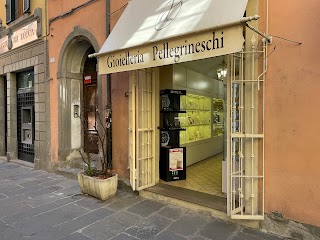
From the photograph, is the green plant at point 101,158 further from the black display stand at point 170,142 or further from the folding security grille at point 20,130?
the folding security grille at point 20,130

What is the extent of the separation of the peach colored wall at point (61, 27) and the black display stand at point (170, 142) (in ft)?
6.97

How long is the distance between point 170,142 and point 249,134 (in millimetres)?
2341

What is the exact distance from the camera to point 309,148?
319 cm

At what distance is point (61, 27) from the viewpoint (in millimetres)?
6758

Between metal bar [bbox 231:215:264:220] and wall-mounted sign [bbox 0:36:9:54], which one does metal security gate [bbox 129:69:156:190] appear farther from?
wall-mounted sign [bbox 0:36:9:54]

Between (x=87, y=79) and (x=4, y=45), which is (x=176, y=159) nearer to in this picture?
(x=87, y=79)

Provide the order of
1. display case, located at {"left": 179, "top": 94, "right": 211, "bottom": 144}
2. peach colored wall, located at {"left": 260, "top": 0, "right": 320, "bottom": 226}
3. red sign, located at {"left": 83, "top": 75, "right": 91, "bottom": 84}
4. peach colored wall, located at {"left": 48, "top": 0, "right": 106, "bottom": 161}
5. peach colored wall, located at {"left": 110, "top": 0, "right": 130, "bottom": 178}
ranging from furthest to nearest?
red sign, located at {"left": 83, "top": 75, "right": 91, "bottom": 84}
display case, located at {"left": 179, "top": 94, "right": 211, "bottom": 144}
peach colored wall, located at {"left": 48, "top": 0, "right": 106, "bottom": 161}
peach colored wall, located at {"left": 110, "top": 0, "right": 130, "bottom": 178}
peach colored wall, located at {"left": 260, "top": 0, "right": 320, "bottom": 226}

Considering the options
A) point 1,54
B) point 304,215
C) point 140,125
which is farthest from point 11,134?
point 304,215

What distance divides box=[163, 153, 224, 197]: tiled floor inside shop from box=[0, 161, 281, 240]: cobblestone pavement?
0.79 meters

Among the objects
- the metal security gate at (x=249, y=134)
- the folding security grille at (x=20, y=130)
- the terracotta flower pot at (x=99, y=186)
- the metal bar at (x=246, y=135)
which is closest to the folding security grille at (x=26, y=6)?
the folding security grille at (x=20, y=130)

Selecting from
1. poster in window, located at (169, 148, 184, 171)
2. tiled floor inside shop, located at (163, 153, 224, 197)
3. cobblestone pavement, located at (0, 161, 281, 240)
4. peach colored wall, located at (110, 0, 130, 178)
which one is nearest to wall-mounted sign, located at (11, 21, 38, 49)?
peach colored wall, located at (110, 0, 130, 178)

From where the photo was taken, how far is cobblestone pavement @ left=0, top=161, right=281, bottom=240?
3.41 meters

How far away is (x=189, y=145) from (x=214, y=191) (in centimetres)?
253

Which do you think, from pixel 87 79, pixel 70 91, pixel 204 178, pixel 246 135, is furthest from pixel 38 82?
pixel 246 135
